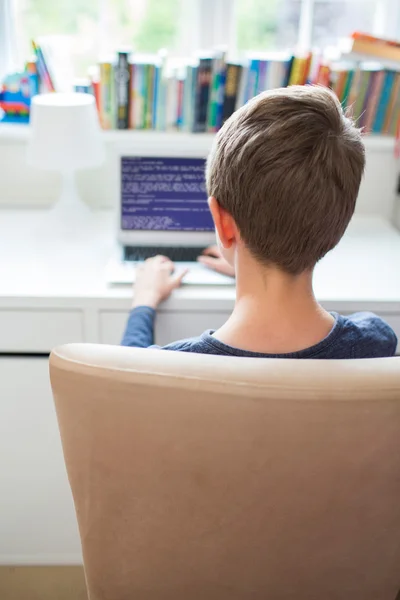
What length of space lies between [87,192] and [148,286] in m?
0.63

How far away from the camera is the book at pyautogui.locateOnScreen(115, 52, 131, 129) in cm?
168

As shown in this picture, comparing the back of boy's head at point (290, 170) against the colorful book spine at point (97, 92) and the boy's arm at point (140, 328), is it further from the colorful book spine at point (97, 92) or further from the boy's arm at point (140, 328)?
the colorful book spine at point (97, 92)

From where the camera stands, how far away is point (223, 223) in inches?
37.3

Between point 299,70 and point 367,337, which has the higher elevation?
point 299,70

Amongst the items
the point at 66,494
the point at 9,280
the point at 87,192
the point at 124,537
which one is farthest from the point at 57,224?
the point at 124,537

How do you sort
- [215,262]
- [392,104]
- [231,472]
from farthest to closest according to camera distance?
[392,104]
[215,262]
[231,472]

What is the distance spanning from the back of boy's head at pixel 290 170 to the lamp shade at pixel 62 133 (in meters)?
0.76

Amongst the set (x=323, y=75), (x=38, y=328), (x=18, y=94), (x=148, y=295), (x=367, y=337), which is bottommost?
(x=38, y=328)

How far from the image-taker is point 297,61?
172 centimetres

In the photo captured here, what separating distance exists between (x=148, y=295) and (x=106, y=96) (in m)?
0.69

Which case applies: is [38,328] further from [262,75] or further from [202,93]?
[262,75]

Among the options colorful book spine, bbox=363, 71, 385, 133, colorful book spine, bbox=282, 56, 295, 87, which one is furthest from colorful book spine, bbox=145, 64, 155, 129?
colorful book spine, bbox=363, 71, 385, 133

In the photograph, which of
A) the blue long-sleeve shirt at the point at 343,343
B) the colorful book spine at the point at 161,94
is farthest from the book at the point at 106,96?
the blue long-sleeve shirt at the point at 343,343

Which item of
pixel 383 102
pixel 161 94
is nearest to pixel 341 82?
pixel 383 102
